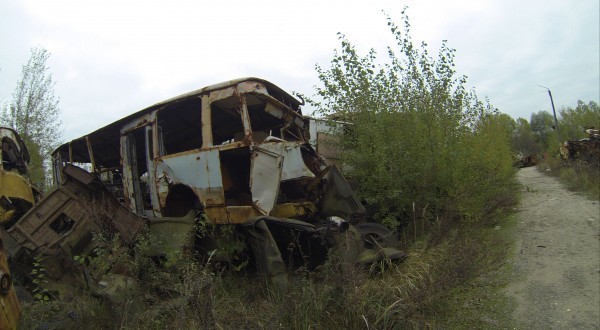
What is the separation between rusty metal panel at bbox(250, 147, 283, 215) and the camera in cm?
470

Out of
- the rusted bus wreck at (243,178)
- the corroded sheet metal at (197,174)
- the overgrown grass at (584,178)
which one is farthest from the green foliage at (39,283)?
the overgrown grass at (584,178)

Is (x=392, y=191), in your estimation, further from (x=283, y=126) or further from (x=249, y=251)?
(x=249, y=251)

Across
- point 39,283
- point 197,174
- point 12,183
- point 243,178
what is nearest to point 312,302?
point 197,174

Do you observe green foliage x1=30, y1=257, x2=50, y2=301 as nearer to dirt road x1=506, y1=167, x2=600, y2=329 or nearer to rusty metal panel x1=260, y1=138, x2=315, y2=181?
rusty metal panel x1=260, y1=138, x2=315, y2=181

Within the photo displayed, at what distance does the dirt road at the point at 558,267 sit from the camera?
4266 mm

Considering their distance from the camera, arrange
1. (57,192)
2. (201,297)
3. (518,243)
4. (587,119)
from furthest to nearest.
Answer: (587,119), (518,243), (57,192), (201,297)

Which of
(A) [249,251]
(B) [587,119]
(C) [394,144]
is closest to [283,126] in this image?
(C) [394,144]

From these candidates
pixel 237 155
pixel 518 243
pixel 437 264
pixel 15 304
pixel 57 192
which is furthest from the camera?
pixel 518 243

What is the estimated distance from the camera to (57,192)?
500 centimetres

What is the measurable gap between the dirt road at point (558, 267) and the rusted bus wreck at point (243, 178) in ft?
5.70

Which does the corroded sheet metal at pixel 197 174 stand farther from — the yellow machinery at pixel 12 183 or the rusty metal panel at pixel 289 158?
the yellow machinery at pixel 12 183

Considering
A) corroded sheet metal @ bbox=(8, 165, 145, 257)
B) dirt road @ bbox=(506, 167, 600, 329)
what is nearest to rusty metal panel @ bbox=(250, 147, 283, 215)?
corroded sheet metal @ bbox=(8, 165, 145, 257)

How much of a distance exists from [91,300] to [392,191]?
14.7ft

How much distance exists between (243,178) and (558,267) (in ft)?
15.4
